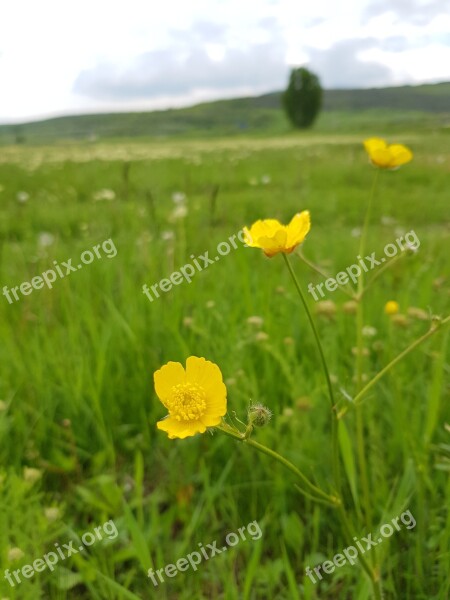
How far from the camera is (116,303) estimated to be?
230cm

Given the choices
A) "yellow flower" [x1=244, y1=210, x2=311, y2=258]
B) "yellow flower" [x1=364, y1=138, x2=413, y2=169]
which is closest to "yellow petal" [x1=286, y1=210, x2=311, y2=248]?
"yellow flower" [x1=244, y1=210, x2=311, y2=258]

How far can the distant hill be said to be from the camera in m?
72.9

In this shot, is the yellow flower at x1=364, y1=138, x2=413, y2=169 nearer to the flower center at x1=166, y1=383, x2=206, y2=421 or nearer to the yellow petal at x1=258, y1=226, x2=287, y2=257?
the yellow petal at x1=258, y1=226, x2=287, y2=257

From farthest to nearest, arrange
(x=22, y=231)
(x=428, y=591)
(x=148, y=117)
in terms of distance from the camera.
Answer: (x=148, y=117), (x=22, y=231), (x=428, y=591)

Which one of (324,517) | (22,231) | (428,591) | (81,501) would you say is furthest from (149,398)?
(22,231)

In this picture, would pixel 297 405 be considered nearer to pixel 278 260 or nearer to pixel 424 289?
pixel 424 289

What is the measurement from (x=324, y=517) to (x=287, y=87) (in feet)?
178

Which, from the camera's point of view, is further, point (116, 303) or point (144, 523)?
point (116, 303)

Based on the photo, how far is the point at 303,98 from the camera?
52.8 metres
